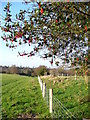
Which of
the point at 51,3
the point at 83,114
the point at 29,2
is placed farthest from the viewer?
the point at 83,114

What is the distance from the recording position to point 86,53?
5188 mm

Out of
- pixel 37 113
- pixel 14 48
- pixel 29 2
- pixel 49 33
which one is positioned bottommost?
pixel 37 113

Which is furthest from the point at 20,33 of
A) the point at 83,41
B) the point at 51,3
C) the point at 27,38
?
the point at 83,41

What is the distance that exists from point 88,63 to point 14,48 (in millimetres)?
2138

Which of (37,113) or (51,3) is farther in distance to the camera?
(37,113)

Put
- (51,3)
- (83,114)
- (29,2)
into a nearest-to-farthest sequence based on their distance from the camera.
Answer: (51,3) → (29,2) → (83,114)

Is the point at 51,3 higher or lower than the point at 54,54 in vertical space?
higher

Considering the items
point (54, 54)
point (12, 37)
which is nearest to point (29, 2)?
point (12, 37)

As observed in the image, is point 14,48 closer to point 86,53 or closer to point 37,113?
point 86,53

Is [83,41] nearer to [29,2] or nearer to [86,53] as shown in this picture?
[86,53]

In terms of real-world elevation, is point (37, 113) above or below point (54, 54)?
below

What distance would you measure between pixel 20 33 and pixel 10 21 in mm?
480

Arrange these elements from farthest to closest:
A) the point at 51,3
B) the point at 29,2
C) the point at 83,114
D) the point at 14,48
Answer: the point at 83,114, the point at 14,48, the point at 29,2, the point at 51,3

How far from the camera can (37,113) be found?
9.10m
